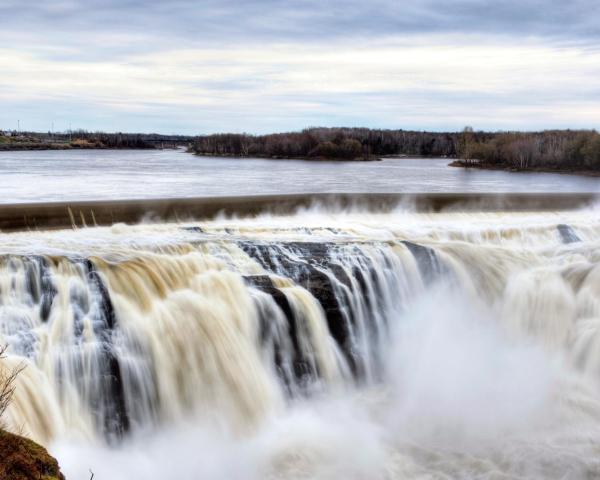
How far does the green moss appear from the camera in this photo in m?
4.79

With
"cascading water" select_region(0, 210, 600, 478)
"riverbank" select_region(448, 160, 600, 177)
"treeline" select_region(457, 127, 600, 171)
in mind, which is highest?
"treeline" select_region(457, 127, 600, 171)

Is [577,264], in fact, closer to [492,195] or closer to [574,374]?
[574,374]

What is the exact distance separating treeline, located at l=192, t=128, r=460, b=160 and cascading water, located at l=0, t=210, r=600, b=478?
71.8 meters

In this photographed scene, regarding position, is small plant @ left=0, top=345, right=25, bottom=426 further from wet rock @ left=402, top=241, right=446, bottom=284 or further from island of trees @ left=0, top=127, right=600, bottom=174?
island of trees @ left=0, top=127, right=600, bottom=174

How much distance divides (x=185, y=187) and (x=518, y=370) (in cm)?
2118

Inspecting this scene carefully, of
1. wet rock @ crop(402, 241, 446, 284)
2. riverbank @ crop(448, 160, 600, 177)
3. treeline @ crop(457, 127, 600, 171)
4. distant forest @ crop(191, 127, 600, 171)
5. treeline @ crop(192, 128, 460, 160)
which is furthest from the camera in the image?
treeline @ crop(192, 128, 460, 160)

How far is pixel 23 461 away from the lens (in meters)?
4.99

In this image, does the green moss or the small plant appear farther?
the small plant

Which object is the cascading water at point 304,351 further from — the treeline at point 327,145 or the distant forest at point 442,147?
the treeline at point 327,145

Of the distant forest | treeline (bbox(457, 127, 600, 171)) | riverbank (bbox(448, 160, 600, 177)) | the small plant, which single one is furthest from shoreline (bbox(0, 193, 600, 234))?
the distant forest

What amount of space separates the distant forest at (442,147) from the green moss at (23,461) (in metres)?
64.3

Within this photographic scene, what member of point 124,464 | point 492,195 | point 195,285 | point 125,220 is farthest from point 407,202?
point 124,464

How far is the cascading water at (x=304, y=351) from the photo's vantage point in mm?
8867

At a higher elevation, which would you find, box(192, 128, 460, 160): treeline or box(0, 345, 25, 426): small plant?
box(192, 128, 460, 160): treeline
